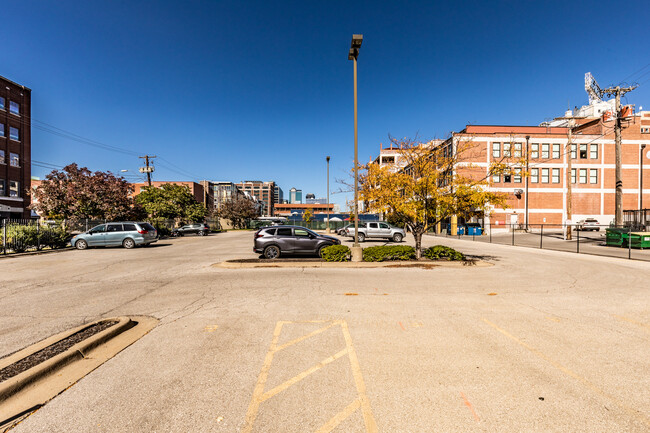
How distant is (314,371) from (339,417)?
91 centimetres

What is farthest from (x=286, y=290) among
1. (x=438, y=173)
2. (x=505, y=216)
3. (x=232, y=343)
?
(x=505, y=216)

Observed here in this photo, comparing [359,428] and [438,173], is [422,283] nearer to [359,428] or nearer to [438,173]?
[438,173]

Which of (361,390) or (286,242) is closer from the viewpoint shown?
(361,390)

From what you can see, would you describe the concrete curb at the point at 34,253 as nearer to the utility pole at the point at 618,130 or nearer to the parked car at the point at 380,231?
the parked car at the point at 380,231

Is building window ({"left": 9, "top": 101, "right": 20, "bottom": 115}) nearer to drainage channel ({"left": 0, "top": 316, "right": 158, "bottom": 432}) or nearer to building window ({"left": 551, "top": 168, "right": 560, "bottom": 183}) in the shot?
drainage channel ({"left": 0, "top": 316, "right": 158, "bottom": 432})

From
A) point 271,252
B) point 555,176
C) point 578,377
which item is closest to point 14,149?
point 271,252

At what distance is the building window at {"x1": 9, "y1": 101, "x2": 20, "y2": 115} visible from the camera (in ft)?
105

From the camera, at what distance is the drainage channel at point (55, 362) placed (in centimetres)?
300

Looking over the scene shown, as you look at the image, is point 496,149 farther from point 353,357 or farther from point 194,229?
point 353,357

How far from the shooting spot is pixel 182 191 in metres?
44.8

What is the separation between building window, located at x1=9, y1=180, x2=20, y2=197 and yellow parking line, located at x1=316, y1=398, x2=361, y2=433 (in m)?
45.1

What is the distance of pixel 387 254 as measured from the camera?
12.5 metres

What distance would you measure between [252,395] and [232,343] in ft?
4.86

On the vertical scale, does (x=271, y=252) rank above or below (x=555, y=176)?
below
